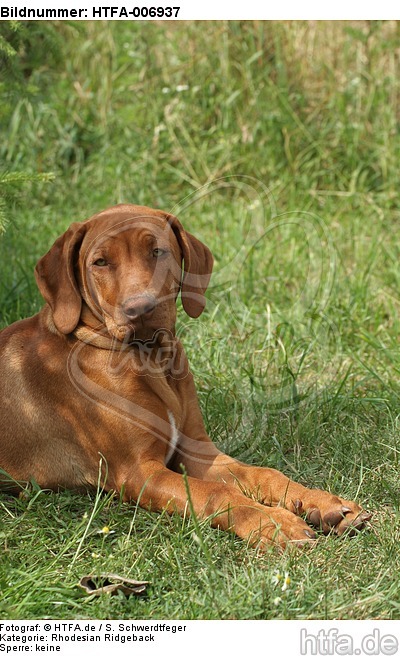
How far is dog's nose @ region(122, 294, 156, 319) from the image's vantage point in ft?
11.5

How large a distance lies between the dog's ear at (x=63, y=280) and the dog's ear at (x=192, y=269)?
421 mm

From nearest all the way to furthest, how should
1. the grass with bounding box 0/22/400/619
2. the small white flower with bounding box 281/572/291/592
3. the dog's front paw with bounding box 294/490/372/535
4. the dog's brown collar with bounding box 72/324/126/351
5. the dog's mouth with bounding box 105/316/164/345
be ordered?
the small white flower with bounding box 281/572/291/592, the grass with bounding box 0/22/400/619, the dog's front paw with bounding box 294/490/372/535, the dog's mouth with bounding box 105/316/164/345, the dog's brown collar with bounding box 72/324/126/351

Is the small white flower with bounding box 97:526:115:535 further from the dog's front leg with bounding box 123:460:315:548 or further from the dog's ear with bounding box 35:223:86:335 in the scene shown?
the dog's ear with bounding box 35:223:86:335

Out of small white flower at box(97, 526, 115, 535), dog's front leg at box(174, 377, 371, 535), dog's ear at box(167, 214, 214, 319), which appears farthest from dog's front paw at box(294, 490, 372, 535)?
dog's ear at box(167, 214, 214, 319)

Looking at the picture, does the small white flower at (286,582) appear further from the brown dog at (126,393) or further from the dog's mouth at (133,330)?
the dog's mouth at (133,330)

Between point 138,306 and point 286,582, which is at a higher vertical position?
point 138,306

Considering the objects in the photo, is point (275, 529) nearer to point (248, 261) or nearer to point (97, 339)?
point (97, 339)

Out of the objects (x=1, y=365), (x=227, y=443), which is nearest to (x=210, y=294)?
(x=227, y=443)

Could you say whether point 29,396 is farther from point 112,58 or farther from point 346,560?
point 112,58

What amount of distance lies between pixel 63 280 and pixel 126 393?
0.53 metres

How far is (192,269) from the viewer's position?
395 centimetres

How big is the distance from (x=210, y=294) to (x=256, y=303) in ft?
0.97

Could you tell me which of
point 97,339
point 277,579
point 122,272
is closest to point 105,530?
point 277,579

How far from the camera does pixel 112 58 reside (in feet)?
27.0
